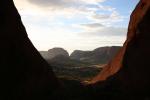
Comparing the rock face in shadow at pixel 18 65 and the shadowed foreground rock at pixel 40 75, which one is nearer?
the rock face in shadow at pixel 18 65

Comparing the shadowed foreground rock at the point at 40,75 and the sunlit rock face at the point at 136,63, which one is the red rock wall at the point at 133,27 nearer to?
the sunlit rock face at the point at 136,63

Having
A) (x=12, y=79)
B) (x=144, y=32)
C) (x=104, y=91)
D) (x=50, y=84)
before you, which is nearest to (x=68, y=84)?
(x=50, y=84)

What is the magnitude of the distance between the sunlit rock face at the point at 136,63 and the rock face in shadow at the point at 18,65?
4606 mm

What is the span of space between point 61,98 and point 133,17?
12698 mm

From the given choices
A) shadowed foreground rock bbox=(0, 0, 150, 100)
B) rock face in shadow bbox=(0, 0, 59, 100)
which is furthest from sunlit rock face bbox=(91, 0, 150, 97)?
rock face in shadow bbox=(0, 0, 59, 100)

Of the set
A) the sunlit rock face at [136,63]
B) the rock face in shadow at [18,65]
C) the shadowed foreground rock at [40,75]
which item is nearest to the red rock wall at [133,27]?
the sunlit rock face at [136,63]

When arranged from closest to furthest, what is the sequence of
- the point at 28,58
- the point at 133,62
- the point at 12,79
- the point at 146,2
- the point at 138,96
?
the point at 12,79, the point at 28,58, the point at 138,96, the point at 133,62, the point at 146,2

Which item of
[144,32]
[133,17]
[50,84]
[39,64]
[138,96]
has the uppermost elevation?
[133,17]

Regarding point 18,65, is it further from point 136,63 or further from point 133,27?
point 133,27

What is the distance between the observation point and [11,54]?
738 inches

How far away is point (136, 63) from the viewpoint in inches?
939

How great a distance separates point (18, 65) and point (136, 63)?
10152 mm

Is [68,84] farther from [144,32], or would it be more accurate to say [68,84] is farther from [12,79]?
[144,32]

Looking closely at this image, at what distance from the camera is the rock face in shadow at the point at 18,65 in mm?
18266
